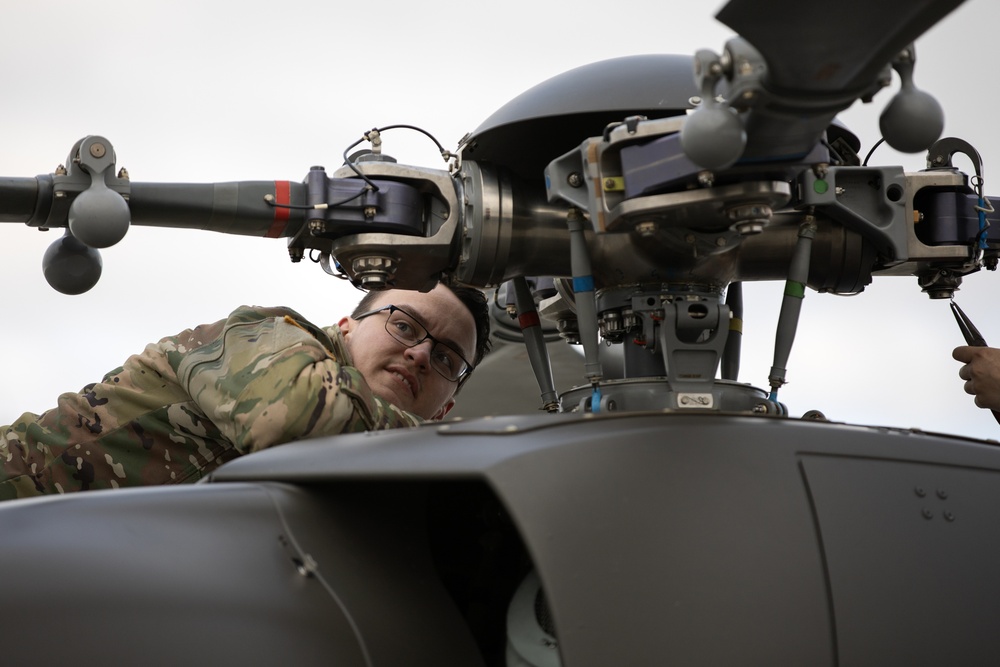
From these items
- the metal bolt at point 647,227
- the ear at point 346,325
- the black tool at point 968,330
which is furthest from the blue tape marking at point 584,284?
the ear at point 346,325

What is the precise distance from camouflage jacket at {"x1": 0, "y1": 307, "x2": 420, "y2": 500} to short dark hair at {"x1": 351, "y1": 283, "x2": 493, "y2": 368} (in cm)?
42

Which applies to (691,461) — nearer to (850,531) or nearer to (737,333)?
(850,531)

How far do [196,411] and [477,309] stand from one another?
124 cm

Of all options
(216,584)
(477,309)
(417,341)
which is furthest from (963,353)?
(216,584)

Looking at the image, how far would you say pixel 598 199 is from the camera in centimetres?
236

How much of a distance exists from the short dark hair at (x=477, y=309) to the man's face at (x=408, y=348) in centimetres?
3

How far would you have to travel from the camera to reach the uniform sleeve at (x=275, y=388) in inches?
109

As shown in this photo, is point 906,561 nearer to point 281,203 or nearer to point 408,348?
point 281,203

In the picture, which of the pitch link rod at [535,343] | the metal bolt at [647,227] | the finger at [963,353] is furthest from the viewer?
the finger at [963,353]

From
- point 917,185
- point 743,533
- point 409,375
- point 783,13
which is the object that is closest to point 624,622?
point 743,533

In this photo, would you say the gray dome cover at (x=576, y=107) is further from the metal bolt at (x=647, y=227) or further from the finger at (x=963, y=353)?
the finger at (x=963, y=353)

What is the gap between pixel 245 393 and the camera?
2846mm

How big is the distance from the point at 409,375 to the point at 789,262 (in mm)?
1735

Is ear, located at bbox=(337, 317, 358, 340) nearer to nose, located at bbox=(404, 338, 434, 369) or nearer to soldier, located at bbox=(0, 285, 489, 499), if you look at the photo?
soldier, located at bbox=(0, 285, 489, 499)
